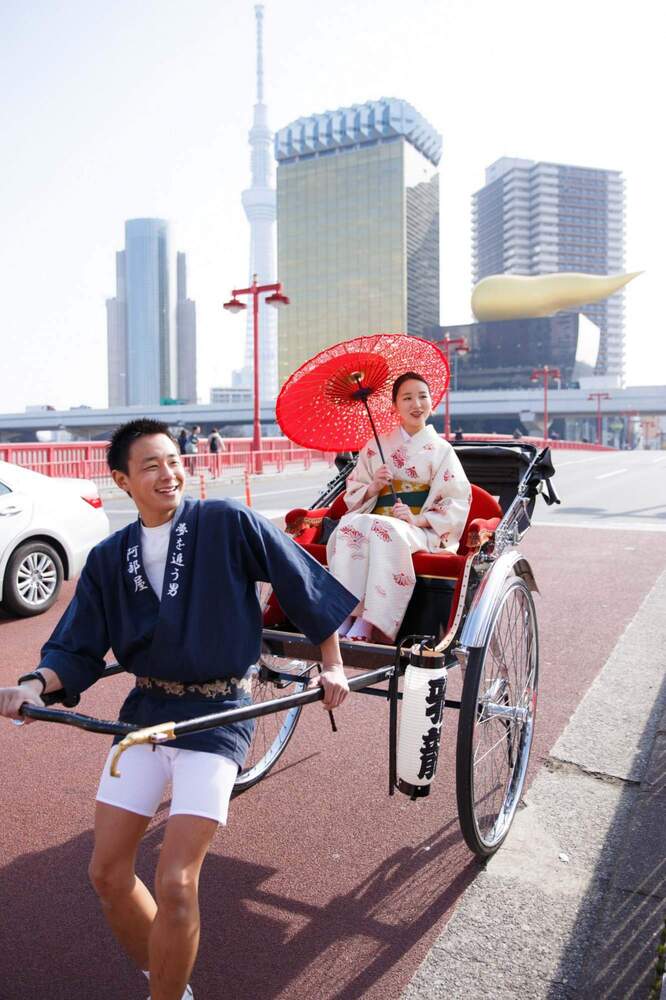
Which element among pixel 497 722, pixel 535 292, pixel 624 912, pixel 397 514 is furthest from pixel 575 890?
pixel 535 292

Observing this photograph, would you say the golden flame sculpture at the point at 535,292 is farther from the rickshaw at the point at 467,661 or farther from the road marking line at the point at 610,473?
the rickshaw at the point at 467,661

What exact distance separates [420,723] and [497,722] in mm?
902

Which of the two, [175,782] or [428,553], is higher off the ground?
[428,553]

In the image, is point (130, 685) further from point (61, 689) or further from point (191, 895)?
point (191, 895)

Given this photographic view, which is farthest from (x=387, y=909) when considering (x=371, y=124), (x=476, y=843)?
(x=371, y=124)

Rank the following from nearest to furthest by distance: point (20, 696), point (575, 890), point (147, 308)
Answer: point (20, 696) → point (575, 890) → point (147, 308)

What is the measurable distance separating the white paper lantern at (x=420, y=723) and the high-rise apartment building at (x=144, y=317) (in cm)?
17508

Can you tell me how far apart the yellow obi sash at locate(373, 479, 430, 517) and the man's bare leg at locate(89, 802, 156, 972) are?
2263 mm

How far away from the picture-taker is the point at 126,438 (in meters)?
2.26

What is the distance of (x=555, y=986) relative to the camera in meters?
2.25

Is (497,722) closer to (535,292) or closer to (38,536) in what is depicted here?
(38,536)

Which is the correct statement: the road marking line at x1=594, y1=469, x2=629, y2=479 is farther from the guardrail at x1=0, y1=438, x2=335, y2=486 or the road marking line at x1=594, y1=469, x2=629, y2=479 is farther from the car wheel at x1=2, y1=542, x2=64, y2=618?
the car wheel at x1=2, y1=542, x2=64, y2=618

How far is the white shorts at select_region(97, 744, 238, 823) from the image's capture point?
1.99 meters

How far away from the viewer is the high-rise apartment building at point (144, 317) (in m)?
175
